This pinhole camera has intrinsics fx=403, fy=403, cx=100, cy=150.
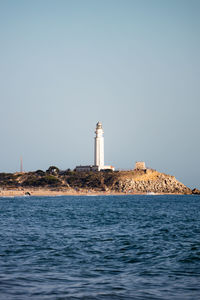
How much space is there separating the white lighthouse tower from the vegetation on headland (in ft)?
14.3

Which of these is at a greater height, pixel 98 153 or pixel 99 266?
pixel 98 153

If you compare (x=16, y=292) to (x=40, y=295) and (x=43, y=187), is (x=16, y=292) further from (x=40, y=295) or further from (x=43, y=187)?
(x=43, y=187)

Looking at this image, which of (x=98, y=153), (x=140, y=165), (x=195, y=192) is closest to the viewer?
(x=98, y=153)

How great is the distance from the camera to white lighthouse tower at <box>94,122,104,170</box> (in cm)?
15538

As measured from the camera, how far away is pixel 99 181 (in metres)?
155

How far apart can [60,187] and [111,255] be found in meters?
131

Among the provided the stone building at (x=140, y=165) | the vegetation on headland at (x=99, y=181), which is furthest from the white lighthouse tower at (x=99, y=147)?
the stone building at (x=140, y=165)

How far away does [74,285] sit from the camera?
14.1 metres

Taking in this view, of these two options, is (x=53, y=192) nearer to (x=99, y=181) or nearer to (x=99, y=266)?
(x=99, y=181)

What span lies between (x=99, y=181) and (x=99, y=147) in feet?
42.8

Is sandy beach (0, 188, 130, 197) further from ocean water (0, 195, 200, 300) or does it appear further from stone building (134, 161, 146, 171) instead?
ocean water (0, 195, 200, 300)

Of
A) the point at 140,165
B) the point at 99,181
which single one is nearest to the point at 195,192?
the point at 140,165

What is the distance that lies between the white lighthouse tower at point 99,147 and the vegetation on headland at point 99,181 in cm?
436

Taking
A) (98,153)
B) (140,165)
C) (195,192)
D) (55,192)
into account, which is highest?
(98,153)
